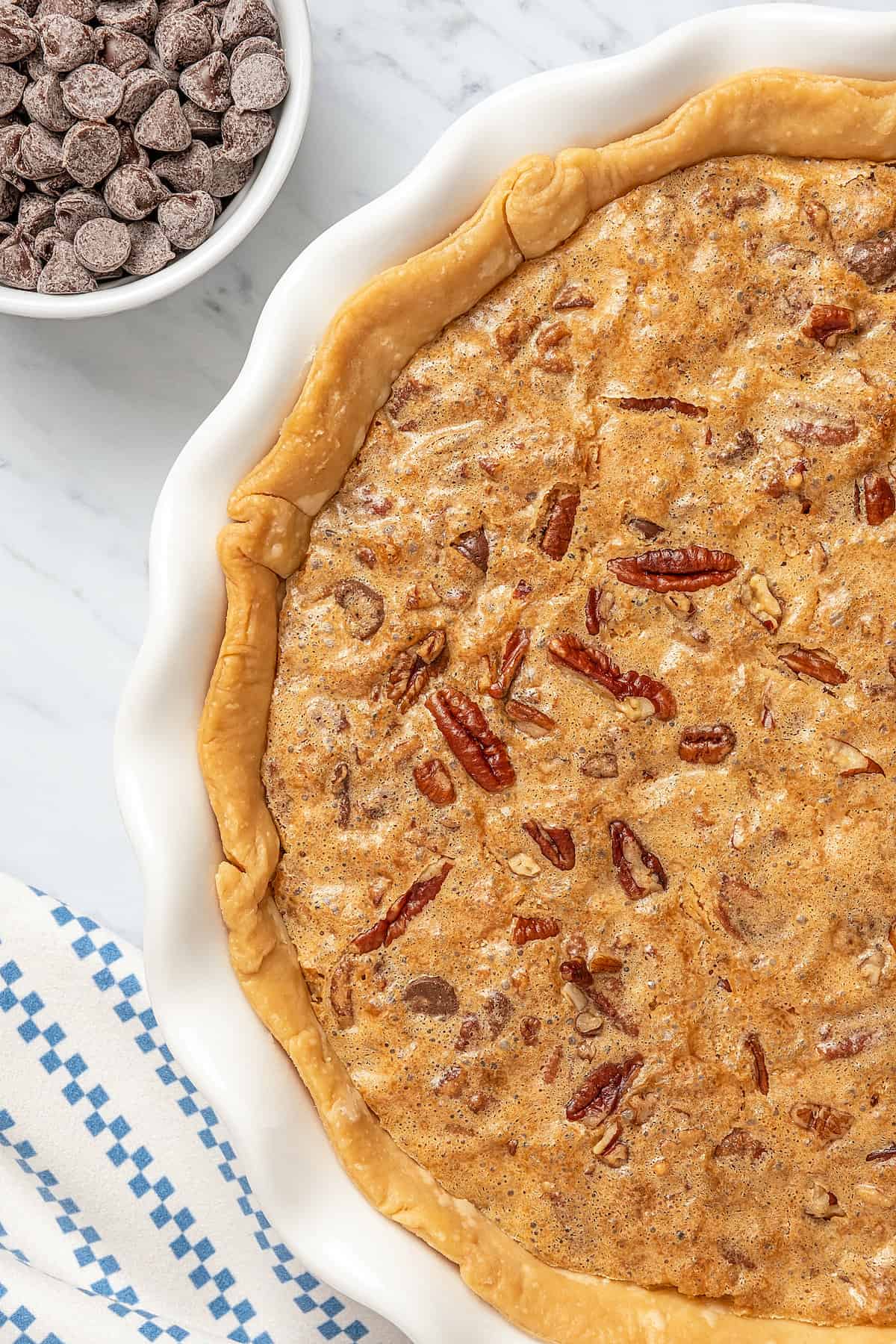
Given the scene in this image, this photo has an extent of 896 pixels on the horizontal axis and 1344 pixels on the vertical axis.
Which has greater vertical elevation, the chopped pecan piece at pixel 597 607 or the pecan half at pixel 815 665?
the chopped pecan piece at pixel 597 607

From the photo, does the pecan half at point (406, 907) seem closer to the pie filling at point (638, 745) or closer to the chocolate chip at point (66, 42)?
the pie filling at point (638, 745)

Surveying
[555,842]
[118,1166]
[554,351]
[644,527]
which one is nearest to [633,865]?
[555,842]

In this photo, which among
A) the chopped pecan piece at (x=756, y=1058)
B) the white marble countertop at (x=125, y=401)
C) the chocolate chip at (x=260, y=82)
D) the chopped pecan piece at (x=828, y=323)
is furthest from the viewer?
the white marble countertop at (x=125, y=401)

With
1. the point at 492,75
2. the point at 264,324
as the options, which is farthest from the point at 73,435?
the point at 492,75

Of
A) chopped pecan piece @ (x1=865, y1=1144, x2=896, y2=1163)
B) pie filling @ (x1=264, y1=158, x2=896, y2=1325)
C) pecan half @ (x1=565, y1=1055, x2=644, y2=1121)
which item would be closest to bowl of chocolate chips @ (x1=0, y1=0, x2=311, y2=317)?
pie filling @ (x1=264, y1=158, x2=896, y2=1325)

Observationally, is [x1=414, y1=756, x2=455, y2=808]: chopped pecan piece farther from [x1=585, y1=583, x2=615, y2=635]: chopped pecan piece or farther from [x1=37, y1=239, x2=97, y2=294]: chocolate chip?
[x1=37, y1=239, x2=97, y2=294]: chocolate chip

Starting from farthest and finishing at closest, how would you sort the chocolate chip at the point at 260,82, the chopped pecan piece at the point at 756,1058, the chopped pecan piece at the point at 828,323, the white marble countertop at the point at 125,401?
the white marble countertop at the point at 125,401 → the chocolate chip at the point at 260,82 → the chopped pecan piece at the point at 756,1058 → the chopped pecan piece at the point at 828,323

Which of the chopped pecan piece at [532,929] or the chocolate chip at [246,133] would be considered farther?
the chocolate chip at [246,133]

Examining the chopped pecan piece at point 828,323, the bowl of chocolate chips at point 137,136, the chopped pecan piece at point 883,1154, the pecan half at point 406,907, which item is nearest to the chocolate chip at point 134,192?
the bowl of chocolate chips at point 137,136

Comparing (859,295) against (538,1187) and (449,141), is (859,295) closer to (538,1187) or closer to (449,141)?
(449,141)
